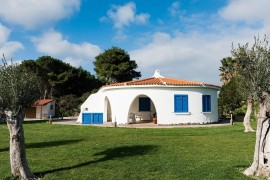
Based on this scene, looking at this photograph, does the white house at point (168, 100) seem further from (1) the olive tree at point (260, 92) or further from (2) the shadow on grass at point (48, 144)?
(1) the olive tree at point (260, 92)

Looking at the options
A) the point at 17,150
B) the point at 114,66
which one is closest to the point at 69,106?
the point at 114,66

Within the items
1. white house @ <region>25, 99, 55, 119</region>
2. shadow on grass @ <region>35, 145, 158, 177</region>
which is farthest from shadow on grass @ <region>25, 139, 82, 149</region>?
white house @ <region>25, 99, 55, 119</region>

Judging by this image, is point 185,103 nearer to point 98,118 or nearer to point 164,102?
point 164,102

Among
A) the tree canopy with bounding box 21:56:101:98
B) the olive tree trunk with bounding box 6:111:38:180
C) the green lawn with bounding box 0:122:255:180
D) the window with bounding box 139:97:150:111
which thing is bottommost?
the green lawn with bounding box 0:122:255:180

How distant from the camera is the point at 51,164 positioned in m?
12.3

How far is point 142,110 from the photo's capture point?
32406 millimetres

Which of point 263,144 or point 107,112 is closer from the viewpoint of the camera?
point 263,144

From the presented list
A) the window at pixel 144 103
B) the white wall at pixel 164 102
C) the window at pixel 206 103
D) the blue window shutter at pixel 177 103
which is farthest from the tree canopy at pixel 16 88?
the window at pixel 144 103

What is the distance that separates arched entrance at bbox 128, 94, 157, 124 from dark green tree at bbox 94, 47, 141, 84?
29.0m

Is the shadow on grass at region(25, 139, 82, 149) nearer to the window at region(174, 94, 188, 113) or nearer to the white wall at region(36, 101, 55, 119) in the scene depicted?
the window at region(174, 94, 188, 113)

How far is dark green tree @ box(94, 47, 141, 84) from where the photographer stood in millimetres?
61384

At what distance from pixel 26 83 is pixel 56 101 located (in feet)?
157

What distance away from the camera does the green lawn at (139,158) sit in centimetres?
1068

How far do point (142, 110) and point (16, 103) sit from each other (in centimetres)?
2248
